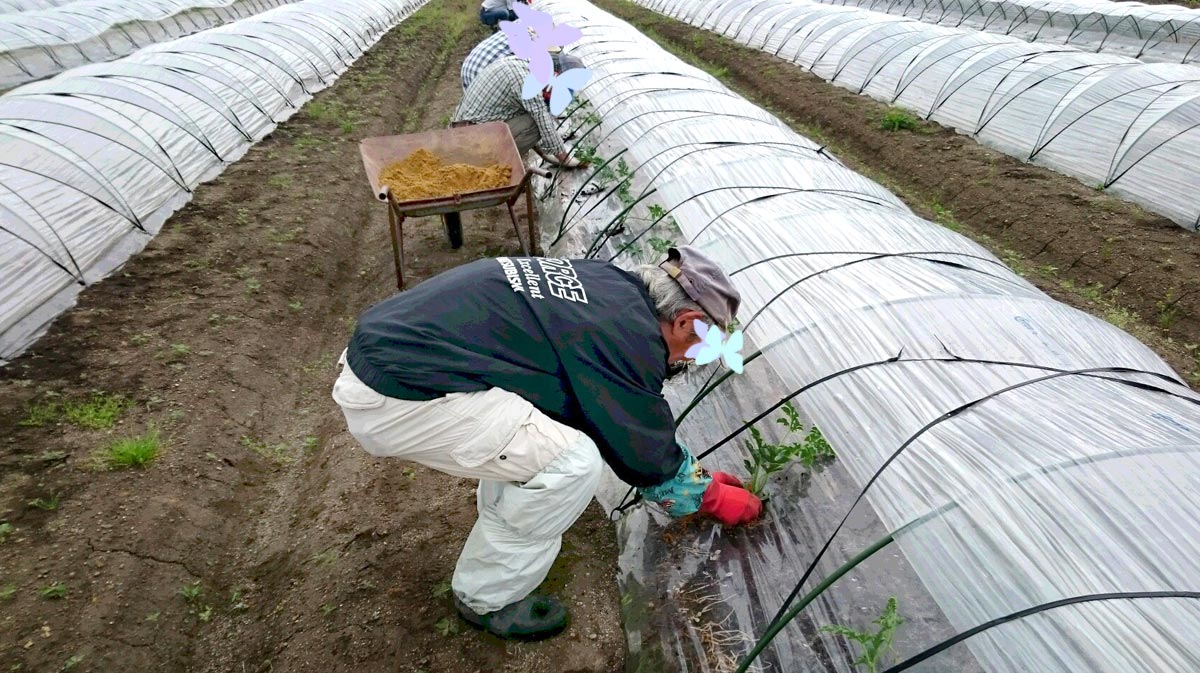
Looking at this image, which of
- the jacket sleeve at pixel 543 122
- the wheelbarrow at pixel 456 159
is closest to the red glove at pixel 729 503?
the wheelbarrow at pixel 456 159

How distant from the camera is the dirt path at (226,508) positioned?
9.44 ft

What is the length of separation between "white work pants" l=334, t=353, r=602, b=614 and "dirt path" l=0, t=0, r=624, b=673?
76cm

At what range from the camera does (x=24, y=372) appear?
424 centimetres

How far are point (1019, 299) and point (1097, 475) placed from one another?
4.98ft

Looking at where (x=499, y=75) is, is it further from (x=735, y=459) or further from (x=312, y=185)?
(x=735, y=459)

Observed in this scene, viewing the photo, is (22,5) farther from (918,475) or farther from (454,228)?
(918,475)

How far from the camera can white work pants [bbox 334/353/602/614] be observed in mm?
2234

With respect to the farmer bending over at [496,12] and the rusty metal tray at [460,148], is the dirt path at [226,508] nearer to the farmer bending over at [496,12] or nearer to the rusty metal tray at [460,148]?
the rusty metal tray at [460,148]

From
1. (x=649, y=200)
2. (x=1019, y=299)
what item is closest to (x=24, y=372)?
(x=649, y=200)

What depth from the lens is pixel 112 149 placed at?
650cm

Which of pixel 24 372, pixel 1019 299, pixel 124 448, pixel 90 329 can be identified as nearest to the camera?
pixel 1019 299

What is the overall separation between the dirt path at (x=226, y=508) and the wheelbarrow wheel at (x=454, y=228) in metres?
0.61

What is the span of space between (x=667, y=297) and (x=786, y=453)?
1.22m

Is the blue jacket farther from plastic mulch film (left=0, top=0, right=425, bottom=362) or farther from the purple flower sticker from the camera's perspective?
plastic mulch film (left=0, top=0, right=425, bottom=362)
